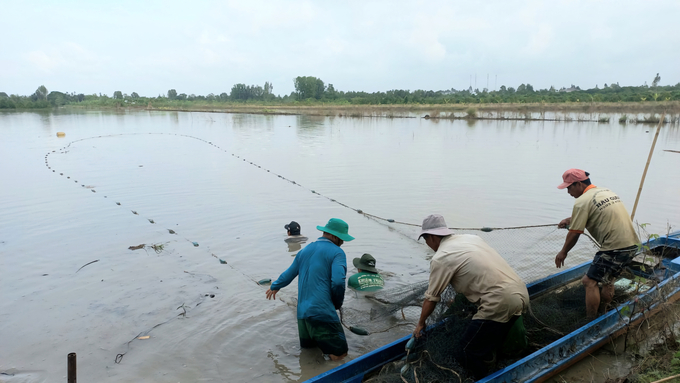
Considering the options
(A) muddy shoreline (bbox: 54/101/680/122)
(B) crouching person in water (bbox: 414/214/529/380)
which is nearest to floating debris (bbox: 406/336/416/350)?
(B) crouching person in water (bbox: 414/214/529/380)

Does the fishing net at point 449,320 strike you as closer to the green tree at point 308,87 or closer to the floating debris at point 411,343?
the floating debris at point 411,343

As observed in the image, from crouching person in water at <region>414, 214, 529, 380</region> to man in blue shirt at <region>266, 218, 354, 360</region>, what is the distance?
892mm

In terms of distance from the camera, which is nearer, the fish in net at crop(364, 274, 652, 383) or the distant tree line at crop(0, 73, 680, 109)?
the fish in net at crop(364, 274, 652, 383)

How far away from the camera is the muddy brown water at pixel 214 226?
4.41 m

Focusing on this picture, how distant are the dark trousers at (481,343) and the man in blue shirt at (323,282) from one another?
1.14m

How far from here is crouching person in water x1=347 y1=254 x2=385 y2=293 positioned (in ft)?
18.5

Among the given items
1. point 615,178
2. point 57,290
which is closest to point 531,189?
point 615,178

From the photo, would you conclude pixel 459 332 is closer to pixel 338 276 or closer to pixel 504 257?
pixel 338 276

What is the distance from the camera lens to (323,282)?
149 inches

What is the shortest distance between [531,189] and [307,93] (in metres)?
82.5

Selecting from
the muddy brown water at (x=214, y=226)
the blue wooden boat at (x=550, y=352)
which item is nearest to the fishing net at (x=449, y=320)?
the blue wooden boat at (x=550, y=352)

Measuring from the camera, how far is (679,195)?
10.2 metres

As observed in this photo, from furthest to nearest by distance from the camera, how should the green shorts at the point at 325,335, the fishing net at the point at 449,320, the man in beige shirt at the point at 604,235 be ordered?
the man in beige shirt at the point at 604,235, the green shorts at the point at 325,335, the fishing net at the point at 449,320

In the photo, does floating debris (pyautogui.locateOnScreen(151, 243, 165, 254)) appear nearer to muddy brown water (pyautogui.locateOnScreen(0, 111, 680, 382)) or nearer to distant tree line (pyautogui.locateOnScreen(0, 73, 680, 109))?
muddy brown water (pyautogui.locateOnScreen(0, 111, 680, 382))
